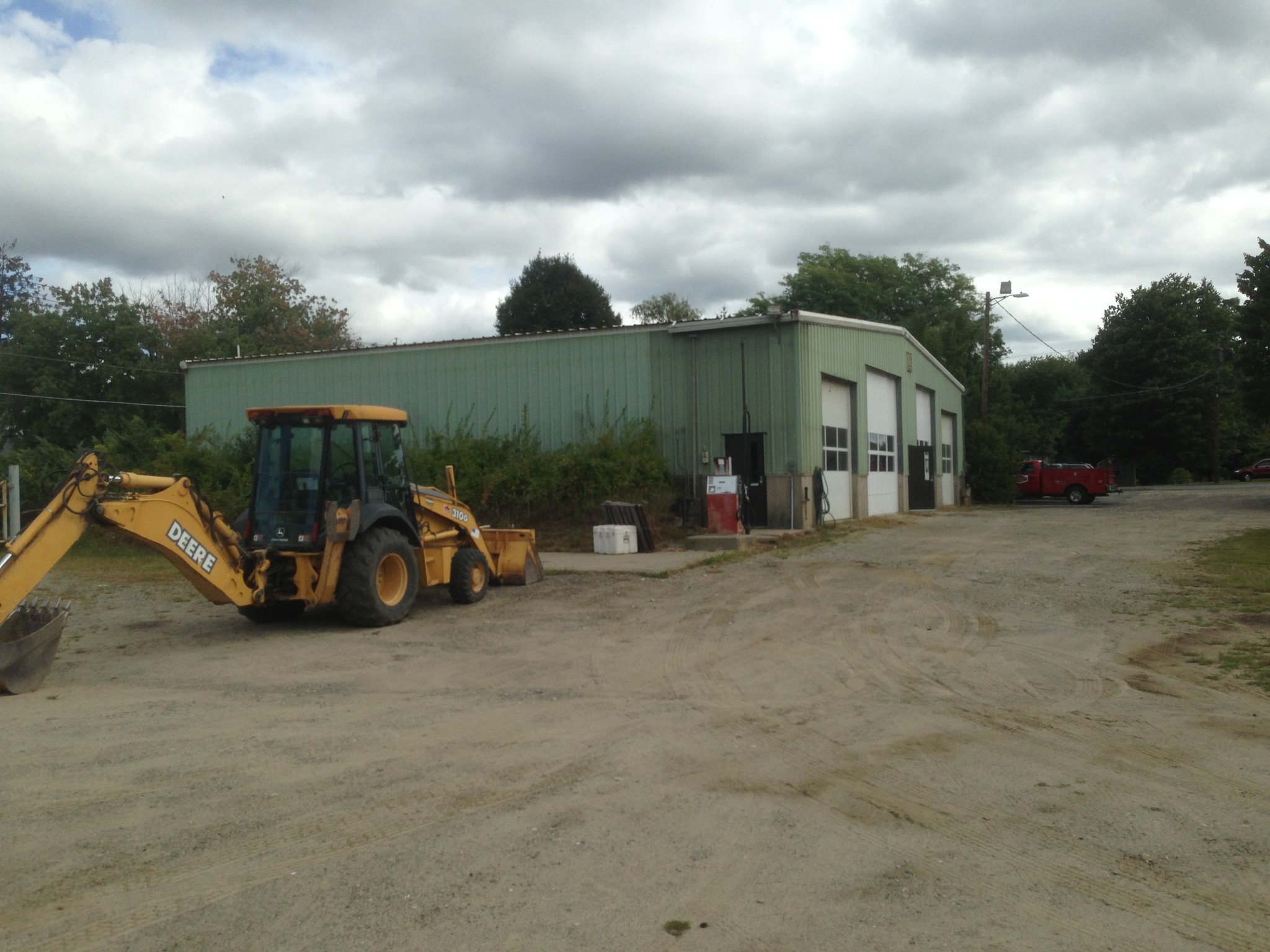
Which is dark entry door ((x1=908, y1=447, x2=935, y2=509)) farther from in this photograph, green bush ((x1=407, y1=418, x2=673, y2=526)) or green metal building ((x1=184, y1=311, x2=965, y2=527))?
green bush ((x1=407, y1=418, x2=673, y2=526))

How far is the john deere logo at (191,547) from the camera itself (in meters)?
9.73

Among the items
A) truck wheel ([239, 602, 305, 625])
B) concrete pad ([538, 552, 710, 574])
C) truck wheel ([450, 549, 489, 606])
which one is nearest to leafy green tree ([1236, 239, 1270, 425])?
concrete pad ([538, 552, 710, 574])

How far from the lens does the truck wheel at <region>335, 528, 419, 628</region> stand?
1131cm

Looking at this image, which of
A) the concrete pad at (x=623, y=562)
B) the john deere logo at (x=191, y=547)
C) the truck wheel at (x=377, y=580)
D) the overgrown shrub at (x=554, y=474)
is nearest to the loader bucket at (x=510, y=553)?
the concrete pad at (x=623, y=562)

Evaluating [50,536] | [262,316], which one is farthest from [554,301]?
[50,536]

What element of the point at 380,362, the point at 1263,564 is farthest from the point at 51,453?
the point at 1263,564

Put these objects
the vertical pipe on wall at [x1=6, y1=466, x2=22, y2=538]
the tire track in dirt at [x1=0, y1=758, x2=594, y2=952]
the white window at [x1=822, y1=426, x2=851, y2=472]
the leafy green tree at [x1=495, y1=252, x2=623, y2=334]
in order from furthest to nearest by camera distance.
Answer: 1. the leafy green tree at [x1=495, y1=252, x2=623, y2=334]
2. the white window at [x1=822, y1=426, x2=851, y2=472]
3. the vertical pipe on wall at [x1=6, y1=466, x2=22, y2=538]
4. the tire track in dirt at [x1=0, y1=758, x2=594, y2=952]

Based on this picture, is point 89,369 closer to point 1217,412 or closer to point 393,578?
point 393,578

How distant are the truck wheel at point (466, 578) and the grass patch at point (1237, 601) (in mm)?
8297

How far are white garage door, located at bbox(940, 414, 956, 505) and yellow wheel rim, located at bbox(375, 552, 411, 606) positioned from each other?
27391mm

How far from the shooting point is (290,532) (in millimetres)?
11414

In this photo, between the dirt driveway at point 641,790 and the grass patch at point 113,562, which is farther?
the grass patch at point 113,562

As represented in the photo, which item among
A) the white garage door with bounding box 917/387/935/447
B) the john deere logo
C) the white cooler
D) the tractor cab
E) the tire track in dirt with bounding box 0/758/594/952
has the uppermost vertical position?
the white garage door with bounding box 917/387/935/447

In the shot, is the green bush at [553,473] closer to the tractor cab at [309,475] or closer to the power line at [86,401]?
the tractor cab at [309,475]
